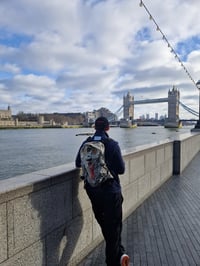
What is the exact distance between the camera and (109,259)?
3.08 m

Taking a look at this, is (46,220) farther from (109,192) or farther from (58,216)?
(109,192)

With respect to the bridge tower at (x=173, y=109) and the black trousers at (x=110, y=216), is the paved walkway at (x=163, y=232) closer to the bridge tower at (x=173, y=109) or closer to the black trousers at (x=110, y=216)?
the black trousers at (x=110, y=216)

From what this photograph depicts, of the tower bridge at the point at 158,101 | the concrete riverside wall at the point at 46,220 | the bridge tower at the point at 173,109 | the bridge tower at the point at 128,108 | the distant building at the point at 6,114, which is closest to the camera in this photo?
the concrete riverside wall at the point at 46,220

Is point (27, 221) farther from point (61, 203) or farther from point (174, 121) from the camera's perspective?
point (174, 121)

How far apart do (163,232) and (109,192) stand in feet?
5.80

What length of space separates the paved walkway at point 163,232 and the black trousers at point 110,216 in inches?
13.4

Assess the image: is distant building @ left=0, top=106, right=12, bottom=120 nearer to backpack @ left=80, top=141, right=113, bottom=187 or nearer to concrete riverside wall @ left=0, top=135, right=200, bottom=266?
concrete riverside wall @ left=0, top=135, right=200, bottom=266

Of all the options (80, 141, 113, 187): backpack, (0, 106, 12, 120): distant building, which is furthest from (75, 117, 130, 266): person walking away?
(0, 106, 12, 120): distant building

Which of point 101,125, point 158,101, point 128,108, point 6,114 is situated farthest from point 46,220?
point 6,114

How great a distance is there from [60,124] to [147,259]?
144 meters

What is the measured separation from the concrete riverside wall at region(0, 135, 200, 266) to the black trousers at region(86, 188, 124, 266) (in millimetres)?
363

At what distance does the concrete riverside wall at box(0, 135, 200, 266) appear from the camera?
2451mm

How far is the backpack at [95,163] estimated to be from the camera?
9.33 feet

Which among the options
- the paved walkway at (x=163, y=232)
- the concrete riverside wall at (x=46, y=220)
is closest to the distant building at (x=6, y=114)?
the paved walkway at (x=163, y=232)
